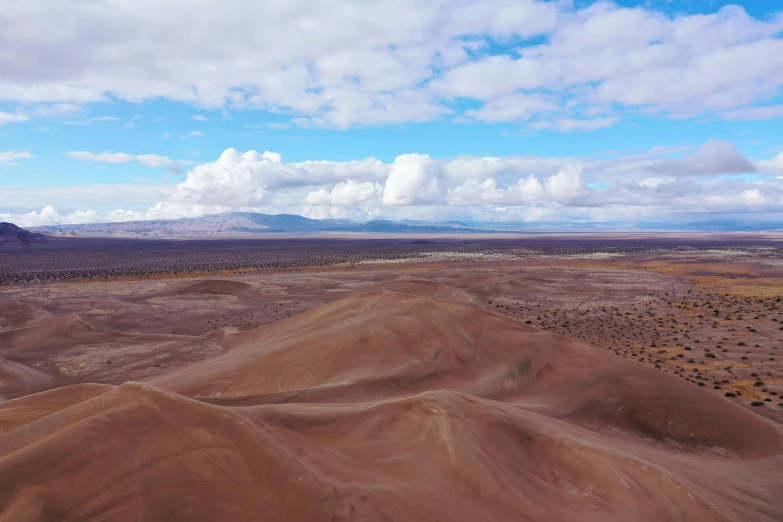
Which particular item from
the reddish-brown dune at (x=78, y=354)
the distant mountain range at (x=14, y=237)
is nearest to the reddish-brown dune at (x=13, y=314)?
the reddish-brown dune at (x=78, y=354)

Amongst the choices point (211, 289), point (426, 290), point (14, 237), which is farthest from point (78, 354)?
point (14, 237)

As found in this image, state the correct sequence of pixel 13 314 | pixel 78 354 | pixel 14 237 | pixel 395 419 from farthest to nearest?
pixel 14 237, pixel 13 314, pixel 78 354, pixel 395 419

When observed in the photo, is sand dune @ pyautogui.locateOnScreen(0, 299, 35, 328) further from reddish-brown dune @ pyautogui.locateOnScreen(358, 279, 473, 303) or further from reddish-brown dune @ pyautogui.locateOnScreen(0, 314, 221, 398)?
reddish-brown dune @ pyautogui.locateOnScreen(358, 279, 473, 303)

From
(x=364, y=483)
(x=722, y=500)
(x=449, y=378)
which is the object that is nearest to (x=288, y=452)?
(x=364, y=483)

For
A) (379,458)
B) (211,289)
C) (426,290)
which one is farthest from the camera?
(211,289)

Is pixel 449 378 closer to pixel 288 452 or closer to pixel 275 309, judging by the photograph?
pixel 288 452

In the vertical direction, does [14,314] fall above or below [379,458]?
below

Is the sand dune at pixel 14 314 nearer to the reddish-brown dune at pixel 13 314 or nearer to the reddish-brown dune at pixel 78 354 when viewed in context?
the reddish-brown dune at pixel 13 314

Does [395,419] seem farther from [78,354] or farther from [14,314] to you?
[14,314]
